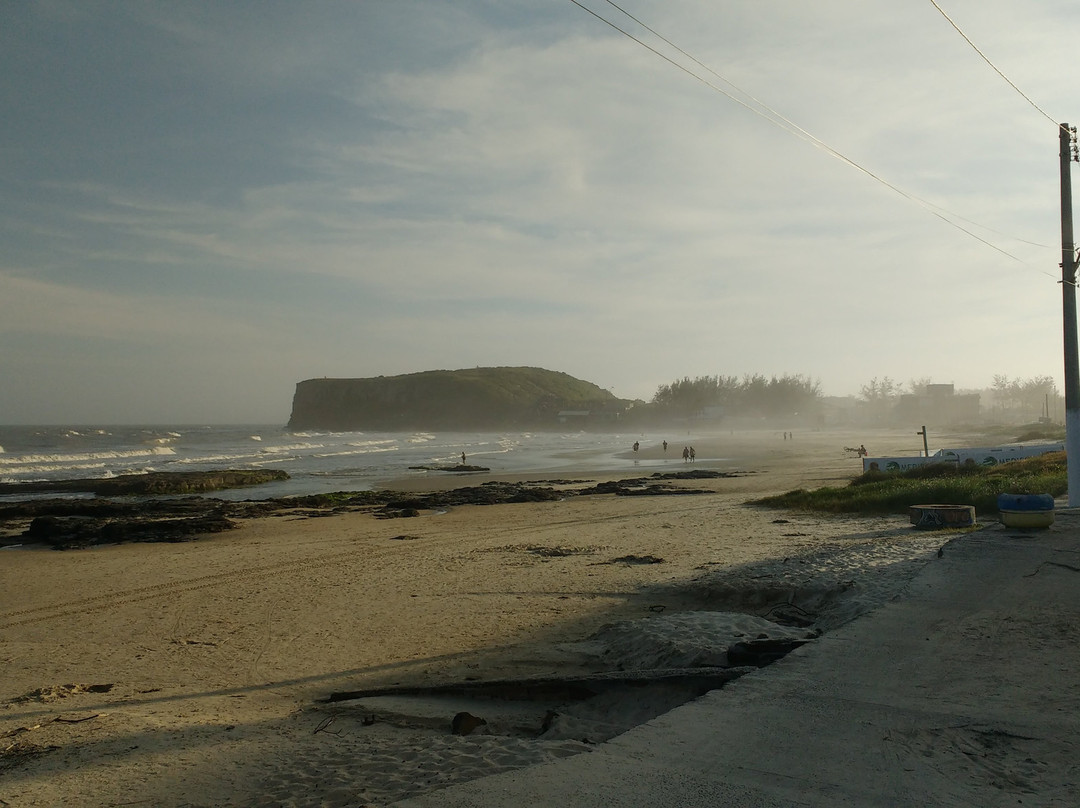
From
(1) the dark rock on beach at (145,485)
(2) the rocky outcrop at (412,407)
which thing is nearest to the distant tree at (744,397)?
(2) the rocky outcrop at (412,407)

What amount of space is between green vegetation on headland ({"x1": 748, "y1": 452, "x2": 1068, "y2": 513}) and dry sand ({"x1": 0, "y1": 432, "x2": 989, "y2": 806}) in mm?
1195

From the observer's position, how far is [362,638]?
862 cm

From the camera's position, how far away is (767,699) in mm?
4875

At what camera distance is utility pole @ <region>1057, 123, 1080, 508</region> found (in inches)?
560

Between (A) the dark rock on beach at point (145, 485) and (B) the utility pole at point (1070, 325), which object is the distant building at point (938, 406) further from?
(B) the utility pole at point (1070, 325)

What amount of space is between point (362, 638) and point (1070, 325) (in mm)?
14536

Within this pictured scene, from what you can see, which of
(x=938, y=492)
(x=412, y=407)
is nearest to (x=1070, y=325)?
(x=938, y=492)

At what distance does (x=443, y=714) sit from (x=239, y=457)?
54635 millimetres

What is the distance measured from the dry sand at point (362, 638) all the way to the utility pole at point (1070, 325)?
126 inches

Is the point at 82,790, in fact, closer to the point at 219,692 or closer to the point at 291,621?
the point at 219,692

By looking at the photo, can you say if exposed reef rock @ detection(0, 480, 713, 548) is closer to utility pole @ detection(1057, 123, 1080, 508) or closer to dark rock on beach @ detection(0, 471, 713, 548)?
dark rock on beach @ detection(0, 471, 713, 548)

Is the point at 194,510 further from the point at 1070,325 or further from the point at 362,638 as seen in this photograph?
the point at 1070,325

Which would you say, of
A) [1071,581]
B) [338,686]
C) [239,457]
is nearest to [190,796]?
[338,686]

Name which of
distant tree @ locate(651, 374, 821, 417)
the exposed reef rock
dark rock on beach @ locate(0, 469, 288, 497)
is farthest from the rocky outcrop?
the exposed reef rock
